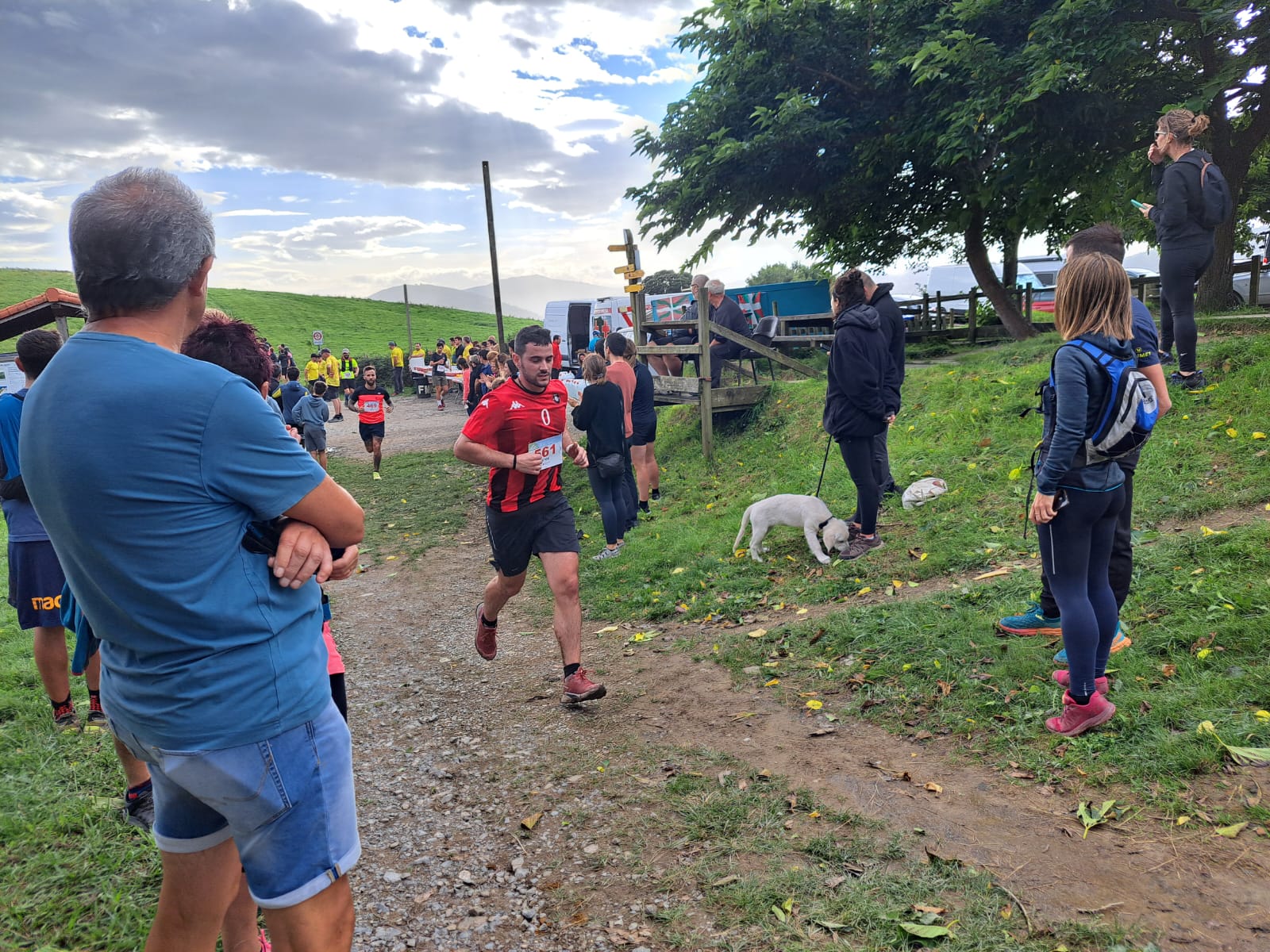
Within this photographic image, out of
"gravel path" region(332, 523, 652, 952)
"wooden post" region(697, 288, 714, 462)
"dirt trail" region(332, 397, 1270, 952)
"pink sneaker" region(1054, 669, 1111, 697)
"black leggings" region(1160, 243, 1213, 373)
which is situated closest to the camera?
"dirt trail" region(332, 397, 1270, 952)

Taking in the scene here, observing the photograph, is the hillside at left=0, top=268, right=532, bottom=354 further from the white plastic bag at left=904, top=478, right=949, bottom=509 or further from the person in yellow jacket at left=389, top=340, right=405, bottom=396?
the white plastic bag at left=904, top=478, right=949, bottom=509

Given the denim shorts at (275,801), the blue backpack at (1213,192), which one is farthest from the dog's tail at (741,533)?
the denim shorts at (275,801)

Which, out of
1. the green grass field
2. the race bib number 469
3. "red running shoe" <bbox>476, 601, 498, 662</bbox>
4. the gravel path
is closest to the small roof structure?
the gravel path

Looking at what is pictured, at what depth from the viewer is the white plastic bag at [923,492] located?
25.0 ft

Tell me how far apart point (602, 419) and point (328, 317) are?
217 feet

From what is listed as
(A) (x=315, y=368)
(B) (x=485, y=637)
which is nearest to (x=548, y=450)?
(B) (x=485, y=637)

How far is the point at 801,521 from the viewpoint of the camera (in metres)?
7.18

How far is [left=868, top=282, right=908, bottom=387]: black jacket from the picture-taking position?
7289mm

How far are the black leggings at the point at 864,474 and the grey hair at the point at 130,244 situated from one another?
5498 mm

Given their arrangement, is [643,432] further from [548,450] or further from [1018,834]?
[1018,834]

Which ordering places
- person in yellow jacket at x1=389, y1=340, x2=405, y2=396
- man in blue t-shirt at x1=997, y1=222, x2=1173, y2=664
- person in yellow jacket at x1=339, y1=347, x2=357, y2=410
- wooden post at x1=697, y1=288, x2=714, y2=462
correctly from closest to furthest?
man in blue t-shirt at x1=997, y1=222, x2=1173, y2=664, wooden post at x1=697, y1=288, x2=714, y2=462, person in yellow jacket at x1=339, y1=347, x2=357, y2=410, person in yellow jacket at x1=389, y1=340, x2=405, y2=396

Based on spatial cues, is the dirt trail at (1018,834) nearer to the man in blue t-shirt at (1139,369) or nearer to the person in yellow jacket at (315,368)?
the man in blue t-shirt at (1139,369)

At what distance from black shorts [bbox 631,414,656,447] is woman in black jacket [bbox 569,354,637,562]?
1.12 metres

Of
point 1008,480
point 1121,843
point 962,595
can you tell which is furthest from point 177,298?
point 1008,480
